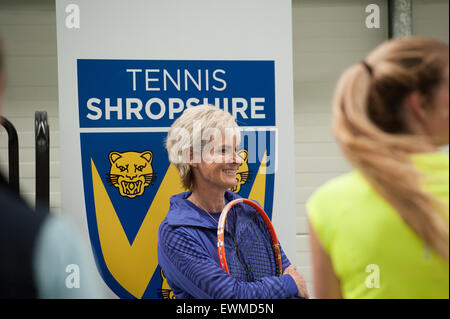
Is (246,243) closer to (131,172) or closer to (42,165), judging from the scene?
(131,172)

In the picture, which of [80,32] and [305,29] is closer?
[80,32]

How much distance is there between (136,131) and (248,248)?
999 mm

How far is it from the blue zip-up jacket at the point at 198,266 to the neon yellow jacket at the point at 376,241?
82 cm

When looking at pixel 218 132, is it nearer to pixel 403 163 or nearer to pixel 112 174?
pixel 112 174

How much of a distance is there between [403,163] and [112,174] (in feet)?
6.53

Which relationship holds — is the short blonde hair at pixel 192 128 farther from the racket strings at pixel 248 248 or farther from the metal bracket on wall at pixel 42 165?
the metal bracket on wall at pixel 42 165

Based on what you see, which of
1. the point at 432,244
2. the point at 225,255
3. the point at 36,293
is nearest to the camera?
the point at 36,293

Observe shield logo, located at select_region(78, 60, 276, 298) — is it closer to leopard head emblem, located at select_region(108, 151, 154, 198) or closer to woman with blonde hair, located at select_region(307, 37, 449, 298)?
leopard head emblem, located at select_region(108, 151, 154, 198)

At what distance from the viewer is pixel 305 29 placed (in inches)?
181

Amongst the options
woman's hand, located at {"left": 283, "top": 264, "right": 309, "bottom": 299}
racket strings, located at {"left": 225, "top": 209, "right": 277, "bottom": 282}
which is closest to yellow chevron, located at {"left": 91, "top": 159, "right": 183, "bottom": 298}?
racket strings, located at {"left": 225, "top": 209, "right": 277, "bottom": 282}

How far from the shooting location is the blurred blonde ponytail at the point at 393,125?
890 millimetres
